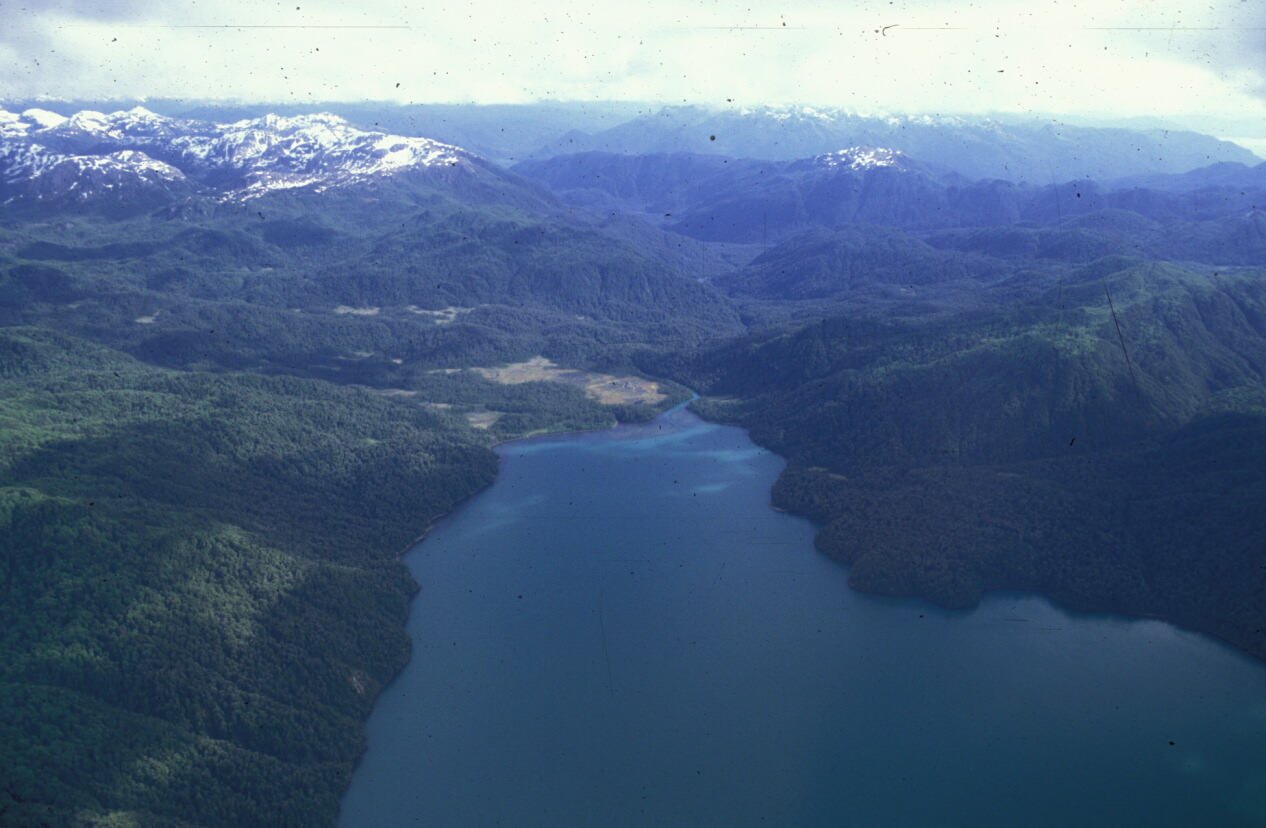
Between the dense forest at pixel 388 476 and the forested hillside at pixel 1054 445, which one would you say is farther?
the forested hillside at pixel 1054 445

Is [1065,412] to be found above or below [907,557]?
above

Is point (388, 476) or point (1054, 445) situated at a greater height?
point (1054, 445)

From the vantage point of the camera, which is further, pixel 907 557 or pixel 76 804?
pixel 907 557

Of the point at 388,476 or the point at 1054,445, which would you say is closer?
the point at 1054,445

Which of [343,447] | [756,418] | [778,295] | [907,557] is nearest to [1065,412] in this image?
[907,557]

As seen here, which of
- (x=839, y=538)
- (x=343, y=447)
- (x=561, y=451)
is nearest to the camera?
(x=839, y=538)

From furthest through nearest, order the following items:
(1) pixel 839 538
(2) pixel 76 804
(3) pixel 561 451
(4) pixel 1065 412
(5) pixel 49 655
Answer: (3) pixel 561 451 → (4) pixel 1065 412 → (1) pixel 839 538 → (5) pixel 49 655 → (2) pixel 76 804

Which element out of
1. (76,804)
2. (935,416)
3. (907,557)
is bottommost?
(76,804)

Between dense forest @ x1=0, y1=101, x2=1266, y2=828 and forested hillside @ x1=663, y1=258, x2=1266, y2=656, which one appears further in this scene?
forested hillside @ x1=663, y1=258, x2=1266, y2=656

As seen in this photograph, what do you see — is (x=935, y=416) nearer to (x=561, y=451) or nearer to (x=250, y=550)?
(x=561, y=451)
